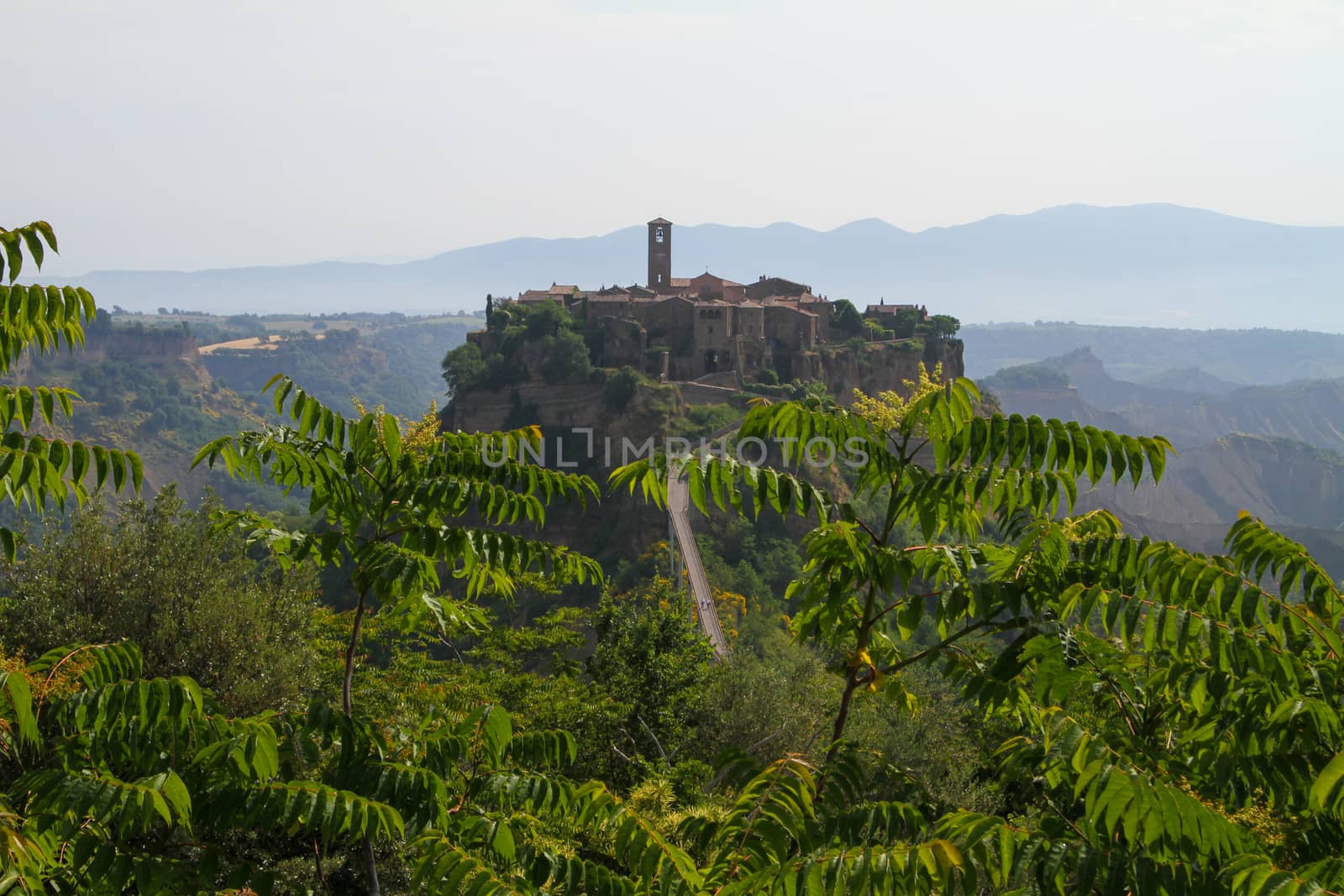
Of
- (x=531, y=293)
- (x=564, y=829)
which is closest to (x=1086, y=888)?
(x=564, y=829)

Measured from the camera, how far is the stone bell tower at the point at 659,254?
3807 inches

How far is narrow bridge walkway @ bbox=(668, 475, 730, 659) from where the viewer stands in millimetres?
46719

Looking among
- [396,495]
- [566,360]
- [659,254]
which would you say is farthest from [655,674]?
[659,254]

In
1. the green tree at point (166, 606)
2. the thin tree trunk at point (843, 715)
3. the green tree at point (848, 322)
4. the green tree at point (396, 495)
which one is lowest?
the green tree at point (166, 606)

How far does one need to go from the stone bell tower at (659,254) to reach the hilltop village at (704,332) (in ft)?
17.0

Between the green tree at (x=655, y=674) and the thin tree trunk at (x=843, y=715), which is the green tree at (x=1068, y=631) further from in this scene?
the green tree at (x=655, y=674)

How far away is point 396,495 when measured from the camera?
6.12m

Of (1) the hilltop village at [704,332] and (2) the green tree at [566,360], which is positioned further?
(1) the hilltop village at [704,332]

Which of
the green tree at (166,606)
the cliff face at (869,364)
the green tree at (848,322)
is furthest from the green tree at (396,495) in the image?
the green tree at (848,322)

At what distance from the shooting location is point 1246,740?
14.4 ft

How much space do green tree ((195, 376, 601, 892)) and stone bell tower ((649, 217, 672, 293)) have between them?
3584 inches

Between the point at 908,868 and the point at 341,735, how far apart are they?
3002mm

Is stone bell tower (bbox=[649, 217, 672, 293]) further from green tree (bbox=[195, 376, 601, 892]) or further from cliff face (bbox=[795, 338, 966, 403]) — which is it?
green tree (bbox=[195, 376, 601, 892])

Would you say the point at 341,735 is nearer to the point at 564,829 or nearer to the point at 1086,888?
the point at 1086,888
